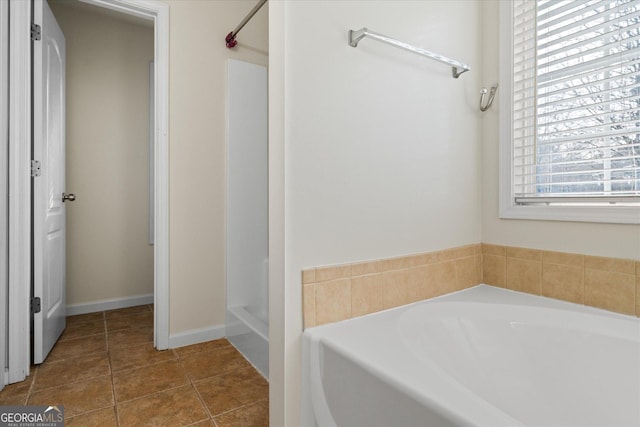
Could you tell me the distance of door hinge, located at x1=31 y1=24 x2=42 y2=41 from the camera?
191 centimetres

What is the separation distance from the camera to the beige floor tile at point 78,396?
1.57m

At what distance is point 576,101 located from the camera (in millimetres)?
1296

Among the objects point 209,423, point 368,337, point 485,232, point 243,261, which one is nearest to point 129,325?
point 243,261

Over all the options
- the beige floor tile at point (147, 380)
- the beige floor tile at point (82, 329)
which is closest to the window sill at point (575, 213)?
the beige floor tile at point (147, 380)

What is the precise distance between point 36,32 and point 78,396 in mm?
1942

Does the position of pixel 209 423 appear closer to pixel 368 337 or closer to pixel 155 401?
pixel 155 401

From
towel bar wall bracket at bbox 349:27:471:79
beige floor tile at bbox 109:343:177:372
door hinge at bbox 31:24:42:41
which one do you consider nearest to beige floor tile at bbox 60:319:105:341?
beige floor tile at bbox 109:343:177:372

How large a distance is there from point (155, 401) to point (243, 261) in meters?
1.04

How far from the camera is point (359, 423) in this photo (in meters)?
0.86

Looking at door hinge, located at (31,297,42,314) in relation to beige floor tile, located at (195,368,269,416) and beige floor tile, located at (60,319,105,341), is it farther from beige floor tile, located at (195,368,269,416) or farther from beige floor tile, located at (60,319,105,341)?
beige floor tile, located at (195,368,269,416)

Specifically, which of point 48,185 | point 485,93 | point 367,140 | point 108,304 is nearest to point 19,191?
point 48,185

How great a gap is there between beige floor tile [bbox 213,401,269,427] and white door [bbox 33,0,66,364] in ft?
4.18

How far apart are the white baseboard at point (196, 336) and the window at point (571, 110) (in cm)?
193

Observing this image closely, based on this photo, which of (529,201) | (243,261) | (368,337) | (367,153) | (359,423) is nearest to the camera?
(359,423)
